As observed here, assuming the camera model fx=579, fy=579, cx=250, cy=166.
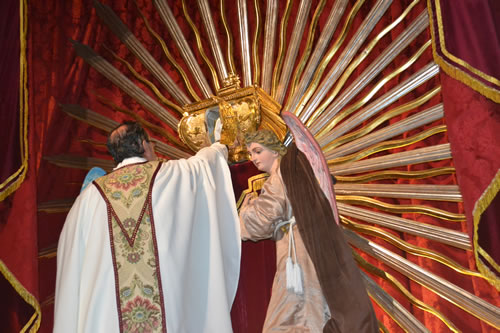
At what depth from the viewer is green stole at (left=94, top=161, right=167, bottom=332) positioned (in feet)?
6.57

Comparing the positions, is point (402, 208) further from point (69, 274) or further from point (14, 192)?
point (14, 192)

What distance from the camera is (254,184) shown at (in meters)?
2.63

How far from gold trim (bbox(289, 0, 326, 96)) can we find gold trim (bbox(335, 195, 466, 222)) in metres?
0.57

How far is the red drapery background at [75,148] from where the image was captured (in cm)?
211

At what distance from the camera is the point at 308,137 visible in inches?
89.6

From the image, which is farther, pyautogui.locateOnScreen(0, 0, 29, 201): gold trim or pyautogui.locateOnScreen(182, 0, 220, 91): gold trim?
pyautogui.locateOnScreen(182, 0, 220, 91): gold trim

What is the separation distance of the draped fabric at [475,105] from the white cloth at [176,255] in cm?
89

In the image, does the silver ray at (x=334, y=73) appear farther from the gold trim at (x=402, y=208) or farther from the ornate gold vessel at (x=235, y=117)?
the gold trim at (x=402, y=208)

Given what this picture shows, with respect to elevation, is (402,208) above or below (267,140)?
below

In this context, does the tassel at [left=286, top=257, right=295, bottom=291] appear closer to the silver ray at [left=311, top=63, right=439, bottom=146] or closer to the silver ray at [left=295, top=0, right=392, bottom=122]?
the silver ray at [left=311, top=63, right=439, bottom=146]

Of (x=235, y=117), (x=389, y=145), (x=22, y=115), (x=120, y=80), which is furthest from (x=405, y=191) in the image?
(x=22, y=115)

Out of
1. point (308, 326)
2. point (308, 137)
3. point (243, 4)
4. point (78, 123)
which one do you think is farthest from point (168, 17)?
point (308, 326)

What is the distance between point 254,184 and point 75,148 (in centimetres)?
109

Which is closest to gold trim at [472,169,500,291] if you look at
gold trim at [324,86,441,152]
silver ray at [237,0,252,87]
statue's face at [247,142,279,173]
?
gold trim at [324,86,441,152]
